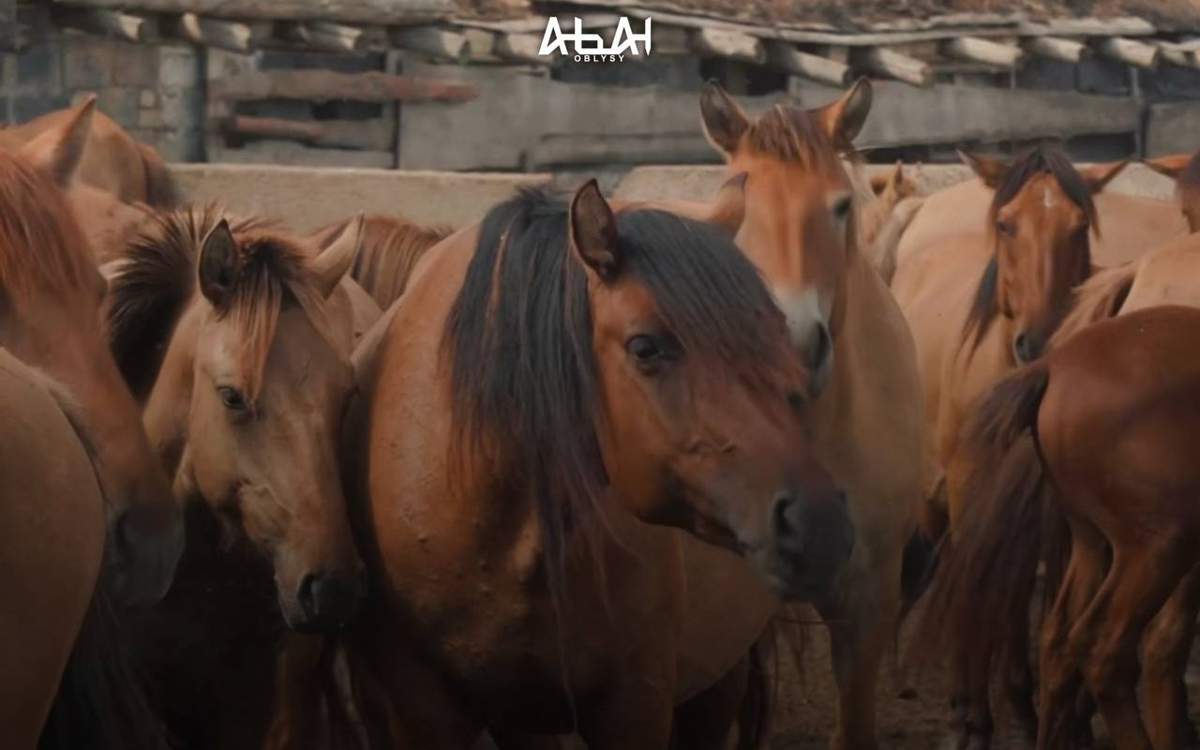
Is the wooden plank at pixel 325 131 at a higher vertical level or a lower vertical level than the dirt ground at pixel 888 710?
higher

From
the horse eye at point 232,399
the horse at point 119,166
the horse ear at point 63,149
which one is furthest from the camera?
the horse at point 119,166

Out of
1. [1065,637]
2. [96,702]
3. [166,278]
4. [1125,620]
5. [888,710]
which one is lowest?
[888,710]

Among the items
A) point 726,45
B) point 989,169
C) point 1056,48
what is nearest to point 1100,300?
point 989,169

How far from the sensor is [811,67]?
52.2ft

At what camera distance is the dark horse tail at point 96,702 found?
13.5 feet

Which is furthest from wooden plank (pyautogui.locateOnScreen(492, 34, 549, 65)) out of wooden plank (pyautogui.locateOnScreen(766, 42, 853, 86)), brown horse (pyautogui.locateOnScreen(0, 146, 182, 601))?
brown horse (pyautogui.locateOnScreen(0, 146, 182, 601))

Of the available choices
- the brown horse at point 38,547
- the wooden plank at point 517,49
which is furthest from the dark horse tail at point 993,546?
the wooden plank at point 517,49

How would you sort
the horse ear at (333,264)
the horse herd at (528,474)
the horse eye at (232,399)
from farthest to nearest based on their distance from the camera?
the horse ear at (333,264)
the horse eye at (232,399)
the horse herd at (528,474)

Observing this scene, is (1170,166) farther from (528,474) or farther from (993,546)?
(528,474)

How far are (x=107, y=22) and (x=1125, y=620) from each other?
285 inches

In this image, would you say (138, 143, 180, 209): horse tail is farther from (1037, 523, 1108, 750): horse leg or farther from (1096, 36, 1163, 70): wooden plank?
(1096, 36, 1163, 70): wooden plank

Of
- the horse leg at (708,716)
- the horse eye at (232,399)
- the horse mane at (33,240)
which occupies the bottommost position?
the horse leg at (708,716)

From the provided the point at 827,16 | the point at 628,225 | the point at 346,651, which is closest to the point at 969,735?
the point at 346,651

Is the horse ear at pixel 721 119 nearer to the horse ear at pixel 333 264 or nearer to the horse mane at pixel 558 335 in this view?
→ the horse ear at pixel 333 264
